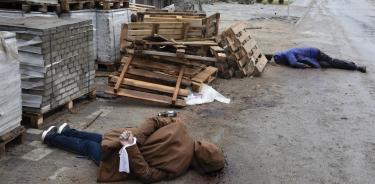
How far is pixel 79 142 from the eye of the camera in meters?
6.37

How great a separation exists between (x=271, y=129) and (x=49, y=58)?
3.56 m

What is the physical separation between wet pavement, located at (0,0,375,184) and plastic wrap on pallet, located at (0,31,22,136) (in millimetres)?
412

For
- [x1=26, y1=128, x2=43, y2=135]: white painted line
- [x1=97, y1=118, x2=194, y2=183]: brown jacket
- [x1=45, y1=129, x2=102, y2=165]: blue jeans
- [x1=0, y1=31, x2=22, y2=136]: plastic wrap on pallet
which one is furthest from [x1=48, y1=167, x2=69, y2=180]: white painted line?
[x1=26, y1=128, x2=43, y2=135]: white painted line

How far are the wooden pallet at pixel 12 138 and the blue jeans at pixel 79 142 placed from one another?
0.33 metres

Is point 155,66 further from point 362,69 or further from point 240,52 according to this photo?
point 362,69

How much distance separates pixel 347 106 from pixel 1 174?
6.40 meters

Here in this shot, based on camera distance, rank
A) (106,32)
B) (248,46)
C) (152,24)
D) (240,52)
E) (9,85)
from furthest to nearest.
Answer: (248,46)
(240,52)
(106,32)
(152,24)
(9,85)

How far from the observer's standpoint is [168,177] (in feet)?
18.7

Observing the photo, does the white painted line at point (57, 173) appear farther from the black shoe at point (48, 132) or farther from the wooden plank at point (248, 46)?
the wooden plank at point (248, 46)

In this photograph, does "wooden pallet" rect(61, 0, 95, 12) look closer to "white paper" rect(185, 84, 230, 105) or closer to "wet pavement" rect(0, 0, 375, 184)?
"wet pavement" rect(0, 0, 375, 184)

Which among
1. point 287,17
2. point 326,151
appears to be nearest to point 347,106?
point 326,151

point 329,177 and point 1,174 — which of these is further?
point 329,177

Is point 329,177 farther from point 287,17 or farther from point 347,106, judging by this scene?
point 287,17

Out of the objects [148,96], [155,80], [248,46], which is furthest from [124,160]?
[248,46]
